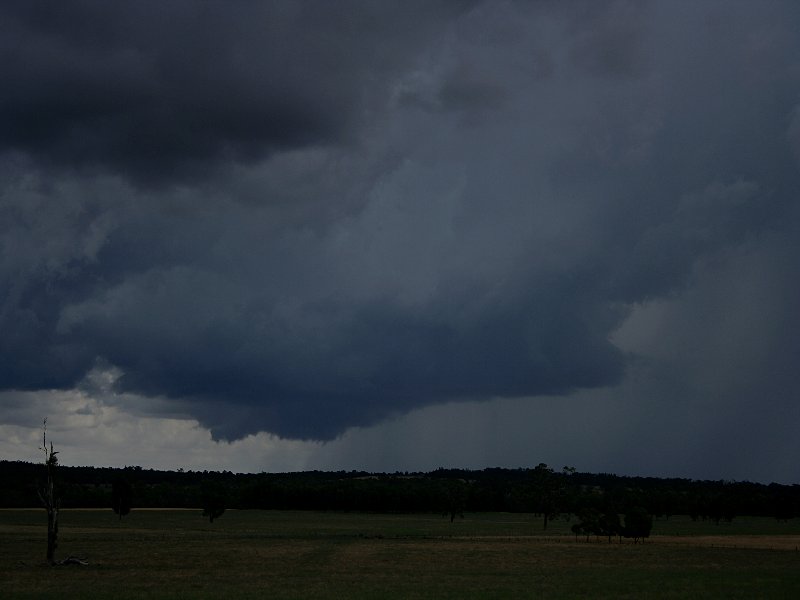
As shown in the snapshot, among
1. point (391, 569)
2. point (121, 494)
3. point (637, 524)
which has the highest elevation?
point (637, 524)

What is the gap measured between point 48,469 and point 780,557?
210 feet

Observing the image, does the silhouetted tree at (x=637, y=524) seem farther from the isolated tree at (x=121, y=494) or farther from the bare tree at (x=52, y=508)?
the isolated tree at (x=121, y=494)

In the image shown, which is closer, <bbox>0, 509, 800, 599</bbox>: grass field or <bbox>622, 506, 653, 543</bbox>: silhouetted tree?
<bbox>0, 509, 800, 599</bbox>: grass field

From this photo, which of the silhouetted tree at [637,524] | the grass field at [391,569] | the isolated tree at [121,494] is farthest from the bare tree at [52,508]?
the isolated tree at [121,494]

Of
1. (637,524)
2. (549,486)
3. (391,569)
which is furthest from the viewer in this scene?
(549,486)

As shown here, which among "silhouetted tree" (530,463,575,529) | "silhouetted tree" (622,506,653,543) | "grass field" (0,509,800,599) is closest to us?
"grass field" (0,509,800,599)

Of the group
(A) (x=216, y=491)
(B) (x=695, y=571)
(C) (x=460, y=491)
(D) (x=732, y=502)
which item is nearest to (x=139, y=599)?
(B) (x=695, y=571)

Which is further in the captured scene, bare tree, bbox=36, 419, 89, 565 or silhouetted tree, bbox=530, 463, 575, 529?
silhouetted tree, bbox=530, 463, 575, 529

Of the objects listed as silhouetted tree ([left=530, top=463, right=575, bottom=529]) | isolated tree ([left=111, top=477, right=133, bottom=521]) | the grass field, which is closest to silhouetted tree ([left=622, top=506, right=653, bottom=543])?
the grass field

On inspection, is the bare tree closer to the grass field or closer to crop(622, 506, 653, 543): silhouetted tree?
the grass field

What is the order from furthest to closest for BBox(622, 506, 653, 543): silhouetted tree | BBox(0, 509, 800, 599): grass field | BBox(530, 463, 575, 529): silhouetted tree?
1. BBox(530, 463, 575, 529): silhouetted tree
2. BBox(622, 506, 653, 543): silhouetted tree
3. BBox(0, 509, 800, 599): grass field

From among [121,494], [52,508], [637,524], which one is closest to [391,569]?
[52,508]

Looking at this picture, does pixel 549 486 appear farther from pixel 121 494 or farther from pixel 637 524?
pixel 121 494

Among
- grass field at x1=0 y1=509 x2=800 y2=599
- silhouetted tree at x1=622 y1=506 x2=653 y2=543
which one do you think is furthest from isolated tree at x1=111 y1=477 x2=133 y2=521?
silhouetted tree at x1=622 y1=506 x2=653 y2=543
